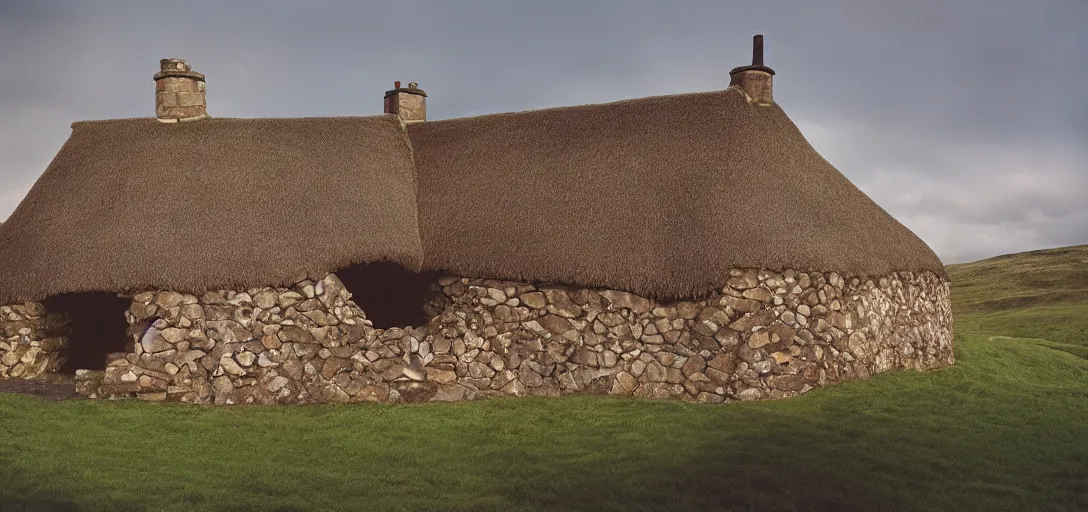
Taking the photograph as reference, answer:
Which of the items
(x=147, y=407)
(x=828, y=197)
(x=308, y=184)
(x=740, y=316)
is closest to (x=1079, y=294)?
(x=828, y=197)

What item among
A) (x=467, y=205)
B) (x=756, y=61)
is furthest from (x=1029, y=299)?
(x=467, y=205)

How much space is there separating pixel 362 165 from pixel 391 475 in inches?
409

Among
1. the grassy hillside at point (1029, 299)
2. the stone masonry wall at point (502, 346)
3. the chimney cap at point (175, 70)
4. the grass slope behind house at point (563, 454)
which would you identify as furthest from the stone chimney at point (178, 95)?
the grassy hillside at point (1029, 299)

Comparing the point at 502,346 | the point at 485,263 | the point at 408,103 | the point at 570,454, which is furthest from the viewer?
the point at 408,103

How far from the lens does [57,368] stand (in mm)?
17453

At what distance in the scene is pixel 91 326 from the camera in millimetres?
19609

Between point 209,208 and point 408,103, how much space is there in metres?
6.85

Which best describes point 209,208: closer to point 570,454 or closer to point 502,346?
point 502,346

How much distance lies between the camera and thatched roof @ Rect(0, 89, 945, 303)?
1539cm

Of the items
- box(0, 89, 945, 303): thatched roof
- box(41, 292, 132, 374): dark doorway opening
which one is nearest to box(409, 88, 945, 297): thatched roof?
box(0, 89, 945, 303): thatched roof

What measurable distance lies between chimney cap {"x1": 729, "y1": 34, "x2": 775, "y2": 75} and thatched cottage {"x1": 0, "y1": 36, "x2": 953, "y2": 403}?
10 centimetres

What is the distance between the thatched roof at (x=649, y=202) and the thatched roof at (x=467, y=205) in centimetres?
4

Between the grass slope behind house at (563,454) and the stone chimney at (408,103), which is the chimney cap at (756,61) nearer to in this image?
the grass slope behind house at (563,454)

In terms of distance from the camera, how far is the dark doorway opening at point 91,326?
1781 centimetres
